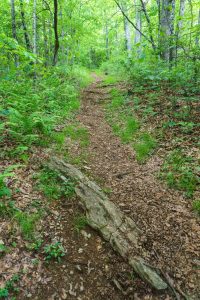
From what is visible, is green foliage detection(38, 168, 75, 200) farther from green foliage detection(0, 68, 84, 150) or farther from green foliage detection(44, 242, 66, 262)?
green foliage detection(44, 242, 66, 262)

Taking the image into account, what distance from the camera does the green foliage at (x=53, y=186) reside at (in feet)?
12.9

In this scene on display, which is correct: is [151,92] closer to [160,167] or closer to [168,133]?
[168,133]

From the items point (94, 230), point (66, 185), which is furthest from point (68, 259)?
point (66, 185)

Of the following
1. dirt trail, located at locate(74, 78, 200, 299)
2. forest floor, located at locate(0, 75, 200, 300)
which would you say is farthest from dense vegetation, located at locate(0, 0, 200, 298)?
dirt trail, located at locate(74, 78, 200, 299)

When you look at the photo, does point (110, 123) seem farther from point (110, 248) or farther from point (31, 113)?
point (110, 248)

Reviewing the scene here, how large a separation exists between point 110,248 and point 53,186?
1.66 meters

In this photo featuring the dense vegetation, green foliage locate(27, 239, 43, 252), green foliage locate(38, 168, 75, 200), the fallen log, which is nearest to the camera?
the fallen log

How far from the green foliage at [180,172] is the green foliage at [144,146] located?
0.65 m

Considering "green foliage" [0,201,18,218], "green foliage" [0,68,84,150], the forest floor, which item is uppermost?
"green foliage" [0,68,84,150]

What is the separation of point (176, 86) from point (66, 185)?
21.8 feet

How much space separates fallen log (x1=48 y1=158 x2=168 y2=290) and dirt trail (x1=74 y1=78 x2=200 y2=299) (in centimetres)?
18

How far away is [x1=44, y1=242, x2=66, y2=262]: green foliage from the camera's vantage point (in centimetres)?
289

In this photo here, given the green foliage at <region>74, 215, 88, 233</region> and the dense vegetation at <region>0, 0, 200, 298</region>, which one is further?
the dense vegetation at <region>0, 0, 200, 298</region>

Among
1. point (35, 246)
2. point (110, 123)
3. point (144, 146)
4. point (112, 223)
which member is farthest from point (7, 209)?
point (110, 123)
